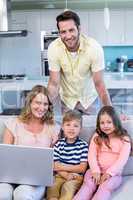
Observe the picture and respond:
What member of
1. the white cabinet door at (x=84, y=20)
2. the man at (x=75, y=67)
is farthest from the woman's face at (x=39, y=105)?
the white cabinet door at (x=84, y=20)

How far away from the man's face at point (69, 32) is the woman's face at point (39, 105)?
407 mm

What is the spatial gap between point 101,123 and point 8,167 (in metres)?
0.64

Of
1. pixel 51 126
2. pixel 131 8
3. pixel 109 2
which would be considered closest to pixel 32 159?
pixel 51 126

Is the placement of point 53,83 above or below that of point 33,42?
below

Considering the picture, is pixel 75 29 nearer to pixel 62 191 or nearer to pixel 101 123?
pixel 101 123

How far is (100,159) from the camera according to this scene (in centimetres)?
206

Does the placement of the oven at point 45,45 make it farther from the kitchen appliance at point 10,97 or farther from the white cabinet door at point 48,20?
the kitchen appliance at point 10,97

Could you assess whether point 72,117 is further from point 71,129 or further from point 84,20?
point 84,20

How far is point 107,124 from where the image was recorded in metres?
2.08

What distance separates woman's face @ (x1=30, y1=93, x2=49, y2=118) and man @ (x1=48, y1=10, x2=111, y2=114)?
0.25 metres

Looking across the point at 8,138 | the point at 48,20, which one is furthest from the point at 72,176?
the point at 48,20

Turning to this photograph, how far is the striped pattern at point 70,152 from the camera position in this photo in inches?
80.1

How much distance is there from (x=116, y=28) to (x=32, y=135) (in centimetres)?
354

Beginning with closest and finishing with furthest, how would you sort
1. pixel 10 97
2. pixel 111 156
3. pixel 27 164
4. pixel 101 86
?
pixel 27 164
pixel 111 156
pixel 101 86
pixel 10 97
